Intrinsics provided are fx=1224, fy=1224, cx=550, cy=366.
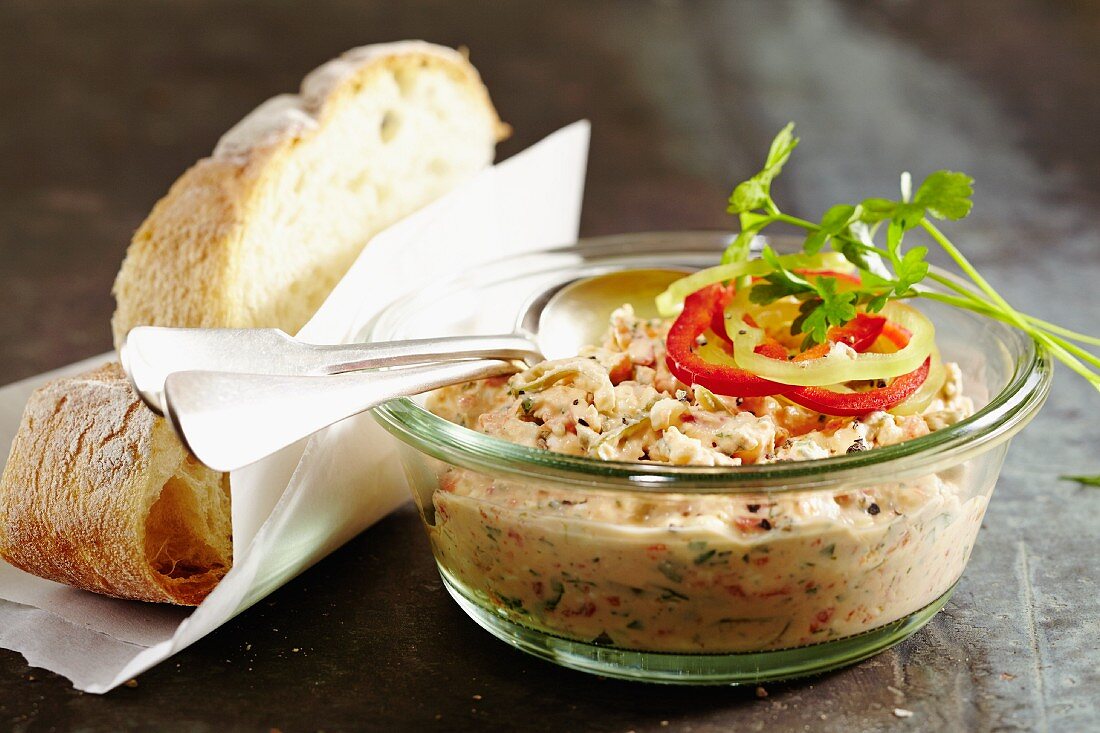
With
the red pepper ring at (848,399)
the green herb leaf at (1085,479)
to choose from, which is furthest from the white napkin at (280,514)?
the green herb leaf at (1085,479)

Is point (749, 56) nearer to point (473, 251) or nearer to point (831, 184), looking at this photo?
point (831, 184)

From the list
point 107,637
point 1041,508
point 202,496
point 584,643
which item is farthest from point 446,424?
point 1041,508

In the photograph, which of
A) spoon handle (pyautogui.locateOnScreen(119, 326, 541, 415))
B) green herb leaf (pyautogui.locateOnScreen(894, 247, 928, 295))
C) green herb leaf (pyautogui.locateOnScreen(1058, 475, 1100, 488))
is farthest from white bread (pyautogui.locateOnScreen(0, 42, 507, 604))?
green herb leaf (pyautogui.locateOnScreen(1058, 475, 1100, 488))

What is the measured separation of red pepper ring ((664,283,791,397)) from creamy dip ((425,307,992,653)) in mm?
24

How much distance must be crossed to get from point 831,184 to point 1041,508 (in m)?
2.34

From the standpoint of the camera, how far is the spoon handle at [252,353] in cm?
162

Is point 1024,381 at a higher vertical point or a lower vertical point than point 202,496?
higher

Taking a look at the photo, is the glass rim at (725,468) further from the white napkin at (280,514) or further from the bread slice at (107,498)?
the bread slice at (107,498)

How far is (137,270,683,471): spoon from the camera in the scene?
61.0 inches

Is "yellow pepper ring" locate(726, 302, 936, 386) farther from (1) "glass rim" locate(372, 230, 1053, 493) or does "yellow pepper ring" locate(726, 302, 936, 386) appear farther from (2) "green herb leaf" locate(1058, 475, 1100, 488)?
(2) "green herb leaf" locate(1058, 475, 1100, 488)

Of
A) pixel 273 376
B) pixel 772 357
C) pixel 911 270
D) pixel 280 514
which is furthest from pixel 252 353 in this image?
pixel 911 270

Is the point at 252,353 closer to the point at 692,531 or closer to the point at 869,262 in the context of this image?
the point at 692,531

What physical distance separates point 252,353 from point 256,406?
18 cm

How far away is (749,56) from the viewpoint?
488 cm
